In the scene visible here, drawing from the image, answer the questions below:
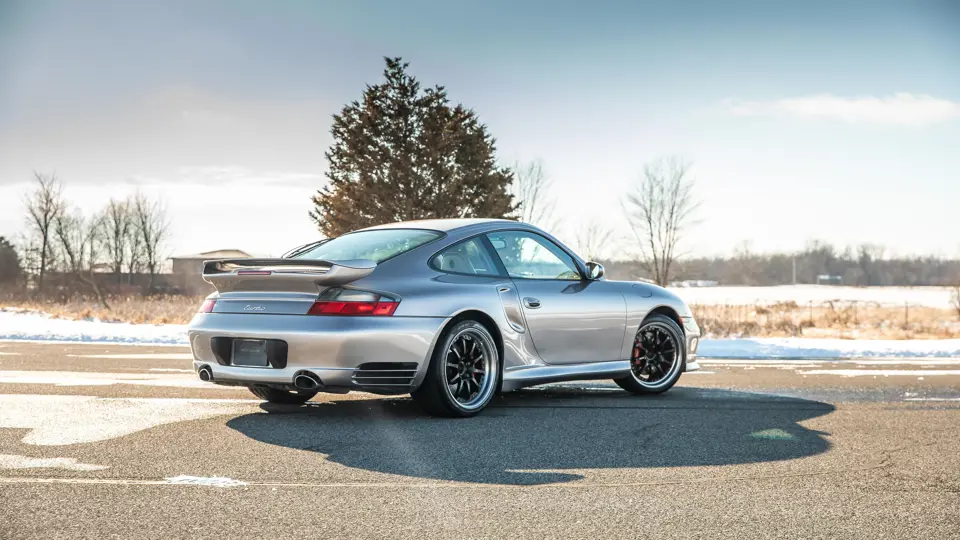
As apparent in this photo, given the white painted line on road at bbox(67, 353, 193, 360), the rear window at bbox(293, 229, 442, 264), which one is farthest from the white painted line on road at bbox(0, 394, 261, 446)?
the white painted line on road at bbox(67, 353, 193, 360)

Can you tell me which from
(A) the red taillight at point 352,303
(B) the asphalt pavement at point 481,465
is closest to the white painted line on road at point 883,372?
(B) the asphalt pavement at point 481,465

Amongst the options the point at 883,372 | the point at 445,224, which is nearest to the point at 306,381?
the point at 445,224

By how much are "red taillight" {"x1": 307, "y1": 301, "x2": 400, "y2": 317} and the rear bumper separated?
43mm

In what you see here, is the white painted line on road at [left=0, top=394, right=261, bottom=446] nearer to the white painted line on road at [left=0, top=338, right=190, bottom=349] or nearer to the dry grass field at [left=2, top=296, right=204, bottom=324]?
the white painted line on road at [left=0, top=338, right=190, bottom=349]

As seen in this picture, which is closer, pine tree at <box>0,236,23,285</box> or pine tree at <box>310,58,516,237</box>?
pine tree at <box>310,58,516,237</box>

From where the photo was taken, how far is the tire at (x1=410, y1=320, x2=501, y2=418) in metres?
7.14

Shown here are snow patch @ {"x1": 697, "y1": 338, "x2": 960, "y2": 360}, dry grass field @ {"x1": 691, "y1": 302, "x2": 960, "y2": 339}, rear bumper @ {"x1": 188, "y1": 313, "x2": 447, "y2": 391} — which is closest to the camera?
rear bumper @ {"x1": 188, "y1": 313, "x2": 447, "y2": 391}

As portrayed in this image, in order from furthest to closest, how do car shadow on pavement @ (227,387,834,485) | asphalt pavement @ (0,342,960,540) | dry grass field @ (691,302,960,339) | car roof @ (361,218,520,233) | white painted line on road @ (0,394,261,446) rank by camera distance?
dry grass field @ (691,302,960,339) < car roof @ (361,218,520,233) < white painted line on road @ (0,394,261,446) < car shadow on pavement @ (227,387,834,485) < asphalt pavement @ (0,342,960,540)

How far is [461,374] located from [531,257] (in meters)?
1.39

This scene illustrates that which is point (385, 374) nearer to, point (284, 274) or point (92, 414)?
point (284, 274)

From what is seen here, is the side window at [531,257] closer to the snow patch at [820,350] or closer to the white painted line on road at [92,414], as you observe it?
the white painted line on road at [92,414]

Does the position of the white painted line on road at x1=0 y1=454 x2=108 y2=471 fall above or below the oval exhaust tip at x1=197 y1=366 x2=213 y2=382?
below

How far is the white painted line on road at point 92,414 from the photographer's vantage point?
6.39 m

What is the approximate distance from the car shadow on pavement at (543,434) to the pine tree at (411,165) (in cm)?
2290
